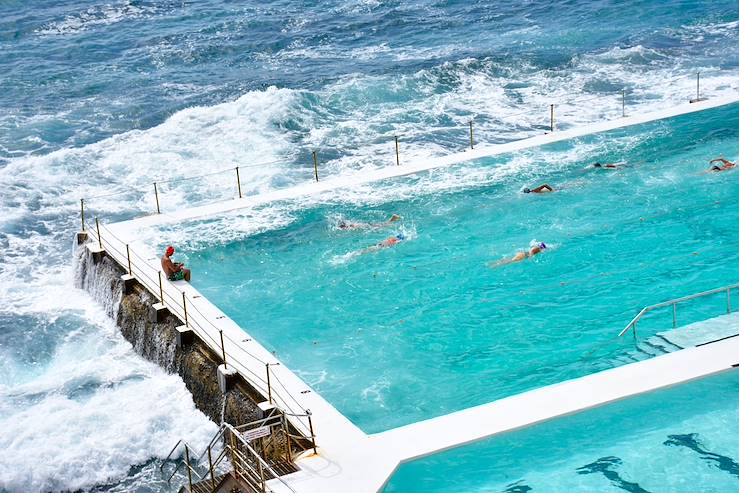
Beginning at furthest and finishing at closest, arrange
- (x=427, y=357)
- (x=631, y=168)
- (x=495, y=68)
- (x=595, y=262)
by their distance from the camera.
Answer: (x=495, y=68) < (x=631, y=168) < (x=595, y=262) < (x=427, y=357)

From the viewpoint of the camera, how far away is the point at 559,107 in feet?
82.9

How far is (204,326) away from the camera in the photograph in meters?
13.4

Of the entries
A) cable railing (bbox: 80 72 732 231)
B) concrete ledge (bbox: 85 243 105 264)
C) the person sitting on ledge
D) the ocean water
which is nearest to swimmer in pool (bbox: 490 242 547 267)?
the ocean water

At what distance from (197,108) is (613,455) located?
1992 cm

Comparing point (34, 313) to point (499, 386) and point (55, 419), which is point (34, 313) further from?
point (499, 386)

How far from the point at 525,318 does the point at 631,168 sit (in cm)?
656

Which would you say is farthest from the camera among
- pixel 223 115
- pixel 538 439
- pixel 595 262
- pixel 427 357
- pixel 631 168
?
pixel 223 115

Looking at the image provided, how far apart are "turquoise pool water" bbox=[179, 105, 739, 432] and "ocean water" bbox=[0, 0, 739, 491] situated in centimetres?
117

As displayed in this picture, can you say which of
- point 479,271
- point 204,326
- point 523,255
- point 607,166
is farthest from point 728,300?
point 607,166

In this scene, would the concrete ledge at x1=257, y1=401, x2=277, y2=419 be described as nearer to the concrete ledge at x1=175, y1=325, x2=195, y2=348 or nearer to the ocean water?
the ocean water

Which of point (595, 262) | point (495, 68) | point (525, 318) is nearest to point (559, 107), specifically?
point (495, 68)

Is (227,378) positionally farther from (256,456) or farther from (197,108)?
(197,108)

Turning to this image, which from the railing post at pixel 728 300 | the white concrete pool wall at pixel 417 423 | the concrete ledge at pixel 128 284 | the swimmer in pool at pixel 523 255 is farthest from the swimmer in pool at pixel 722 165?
the concrete ledge at pixel 128 284

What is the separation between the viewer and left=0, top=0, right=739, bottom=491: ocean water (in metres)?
13.1
